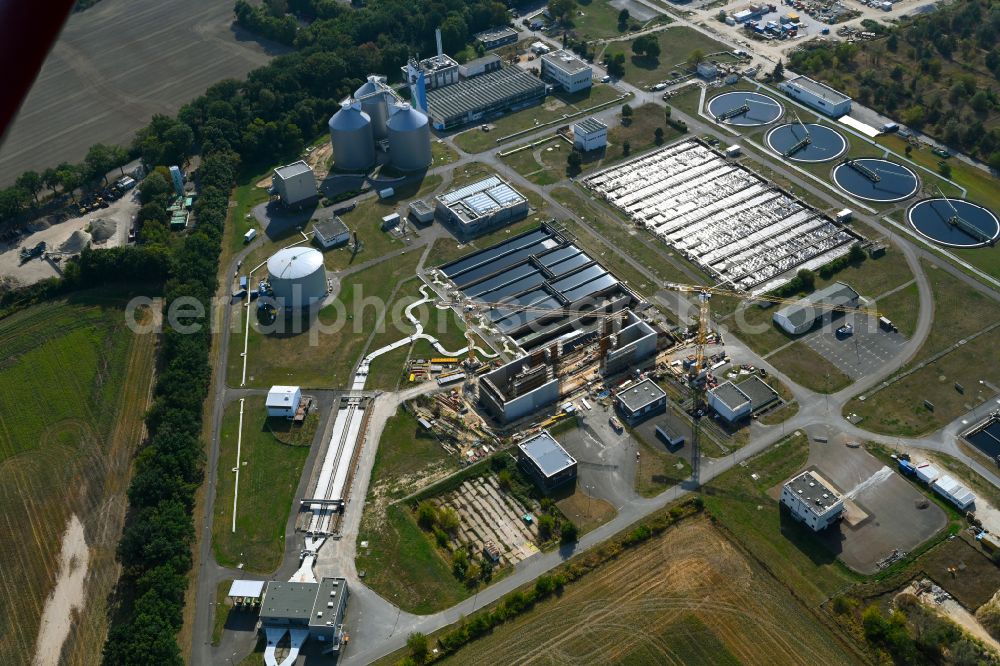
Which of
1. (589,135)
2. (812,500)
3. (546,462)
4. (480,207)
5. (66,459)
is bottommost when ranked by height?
(66,459)

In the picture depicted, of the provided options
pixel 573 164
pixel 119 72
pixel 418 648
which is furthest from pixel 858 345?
pixel 119 72

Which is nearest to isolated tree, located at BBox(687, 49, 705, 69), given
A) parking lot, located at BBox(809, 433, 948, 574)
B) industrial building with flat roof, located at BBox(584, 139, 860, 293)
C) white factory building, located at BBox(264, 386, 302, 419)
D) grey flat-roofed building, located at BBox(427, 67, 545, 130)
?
industrial building with flat roof, located at BBox(584, 139, 860, 293)

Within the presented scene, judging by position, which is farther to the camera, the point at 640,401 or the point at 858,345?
the point at 858,345

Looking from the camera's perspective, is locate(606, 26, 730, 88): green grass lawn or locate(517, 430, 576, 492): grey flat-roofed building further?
locate(606, 26, 730, 88): green grass lawn

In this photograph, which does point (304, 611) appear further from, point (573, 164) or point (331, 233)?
point (573, 164)

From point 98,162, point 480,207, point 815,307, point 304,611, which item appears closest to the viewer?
point 304,611

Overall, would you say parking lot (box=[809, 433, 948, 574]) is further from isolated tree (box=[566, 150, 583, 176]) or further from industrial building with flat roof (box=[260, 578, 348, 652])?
isolated tree (box=[566, 150, 583, 176])
